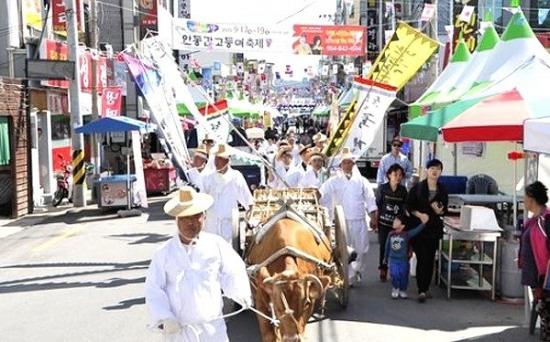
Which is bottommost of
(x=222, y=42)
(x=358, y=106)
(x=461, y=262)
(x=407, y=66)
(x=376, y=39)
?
(x=461, y=262)

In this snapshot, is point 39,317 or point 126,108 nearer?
point 39,317

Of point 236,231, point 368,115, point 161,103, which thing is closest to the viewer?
point 236,231

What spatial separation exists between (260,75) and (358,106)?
55124 millimetres

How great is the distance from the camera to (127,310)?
25.7ft

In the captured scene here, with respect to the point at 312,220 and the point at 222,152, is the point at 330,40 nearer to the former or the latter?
the point at 222,152

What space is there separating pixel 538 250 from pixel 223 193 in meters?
4.02

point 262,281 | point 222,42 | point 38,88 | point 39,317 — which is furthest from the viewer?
point 222,42

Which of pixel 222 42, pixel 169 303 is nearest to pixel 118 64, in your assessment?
pixel 222 42

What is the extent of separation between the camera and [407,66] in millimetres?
10562

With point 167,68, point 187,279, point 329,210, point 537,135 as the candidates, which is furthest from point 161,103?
point 187,279

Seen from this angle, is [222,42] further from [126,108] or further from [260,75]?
[260,75]

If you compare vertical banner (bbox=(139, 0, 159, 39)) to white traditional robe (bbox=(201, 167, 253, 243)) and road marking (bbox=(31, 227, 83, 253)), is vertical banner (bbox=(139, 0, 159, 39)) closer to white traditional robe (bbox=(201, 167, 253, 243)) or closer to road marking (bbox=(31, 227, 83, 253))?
road marking (bbox=(31, 227, 83, 253))

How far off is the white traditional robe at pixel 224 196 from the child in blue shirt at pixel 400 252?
1.94 metres

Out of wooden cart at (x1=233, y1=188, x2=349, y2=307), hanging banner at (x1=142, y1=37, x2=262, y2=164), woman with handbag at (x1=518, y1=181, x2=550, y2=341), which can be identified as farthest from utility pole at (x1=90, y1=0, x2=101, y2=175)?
woman with handbag at (x1=518, y1=181, x2=550, y2=341)
